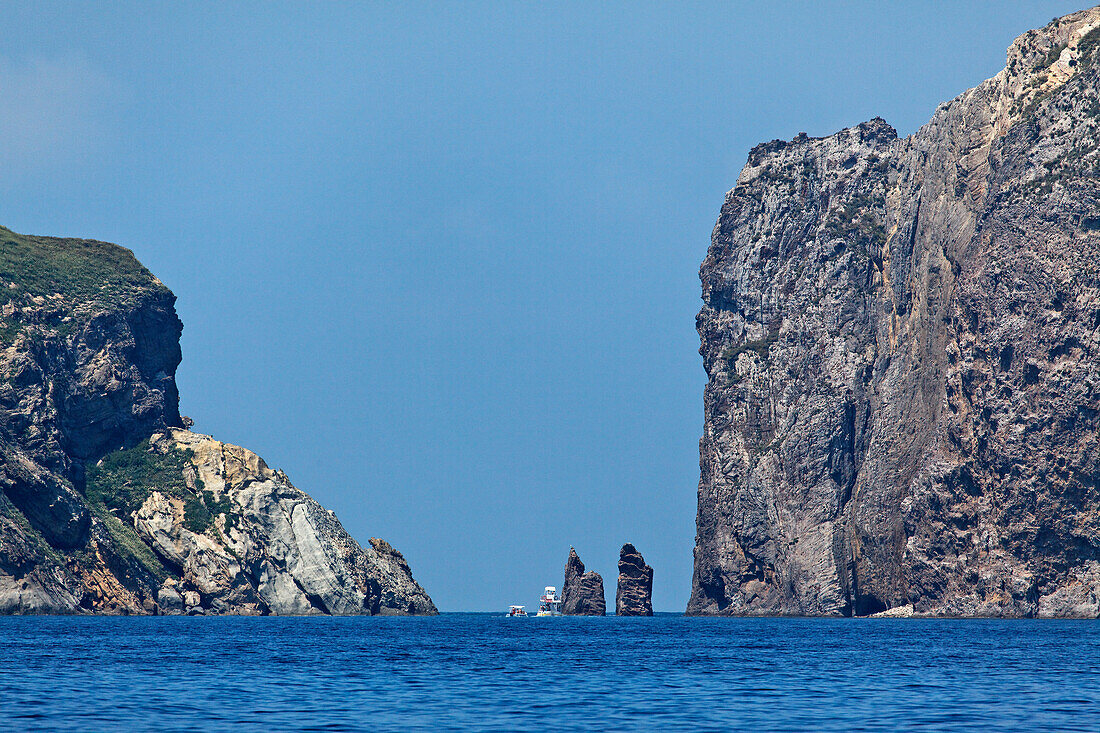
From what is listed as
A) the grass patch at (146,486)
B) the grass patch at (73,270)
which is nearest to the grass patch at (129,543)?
the grass patch at (146,486)

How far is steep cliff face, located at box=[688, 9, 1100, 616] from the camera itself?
13988 centimetres

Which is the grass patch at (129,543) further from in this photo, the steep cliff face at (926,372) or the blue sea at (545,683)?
the steep cliff face at (926,372)

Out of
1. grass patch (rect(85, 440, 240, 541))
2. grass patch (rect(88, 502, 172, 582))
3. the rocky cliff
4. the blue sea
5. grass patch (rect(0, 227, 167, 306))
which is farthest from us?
grass patch (rect(0, 227, 167, 306))

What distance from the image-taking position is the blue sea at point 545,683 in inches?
1695

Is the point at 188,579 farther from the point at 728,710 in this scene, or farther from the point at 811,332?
the point at 728,710

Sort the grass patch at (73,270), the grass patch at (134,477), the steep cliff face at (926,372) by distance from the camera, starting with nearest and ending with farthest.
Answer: the steep cliff face at (926,372) < the grass patch at (134,477) < the grass patch at (73,270)

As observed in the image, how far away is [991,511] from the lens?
481 ft

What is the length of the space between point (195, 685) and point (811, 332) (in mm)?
140998

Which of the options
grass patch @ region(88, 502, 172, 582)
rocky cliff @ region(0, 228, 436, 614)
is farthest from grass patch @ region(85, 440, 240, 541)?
grass patch @ region(88, 502, 172, 582)

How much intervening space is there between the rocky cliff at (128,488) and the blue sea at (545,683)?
44.6 meters

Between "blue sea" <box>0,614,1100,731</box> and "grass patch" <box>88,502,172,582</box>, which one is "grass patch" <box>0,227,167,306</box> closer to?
"grass patch" <box>88,502,172,582</box>

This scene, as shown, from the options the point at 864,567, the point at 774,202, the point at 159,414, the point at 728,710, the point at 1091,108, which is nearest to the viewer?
the point at 728,710

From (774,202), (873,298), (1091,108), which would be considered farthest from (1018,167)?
(774,202)

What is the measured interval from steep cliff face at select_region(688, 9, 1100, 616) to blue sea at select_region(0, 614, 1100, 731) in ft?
156
